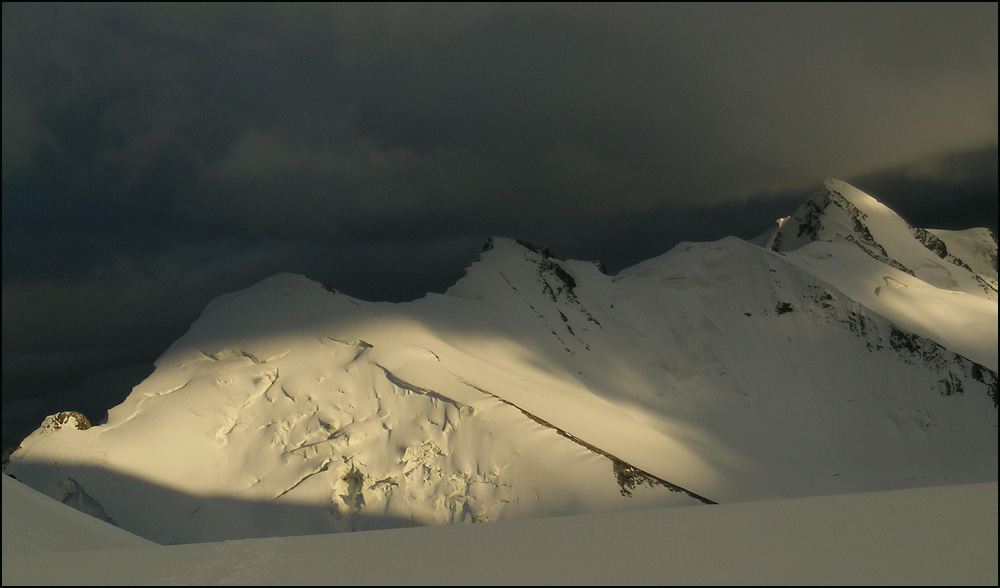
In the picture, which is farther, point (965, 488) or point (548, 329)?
point (548, 329)

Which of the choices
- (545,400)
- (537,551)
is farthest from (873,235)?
(537,551)

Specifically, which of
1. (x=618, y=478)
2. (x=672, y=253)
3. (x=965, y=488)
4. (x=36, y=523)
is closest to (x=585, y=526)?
(x=965, y=488)

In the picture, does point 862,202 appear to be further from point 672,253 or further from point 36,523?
point 36,523

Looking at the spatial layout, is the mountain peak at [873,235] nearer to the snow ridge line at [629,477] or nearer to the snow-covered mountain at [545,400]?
the snow-covered mountain at [545,400]

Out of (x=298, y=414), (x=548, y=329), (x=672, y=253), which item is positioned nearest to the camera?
(x=298, y=414)

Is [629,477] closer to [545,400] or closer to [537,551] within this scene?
[545,400]

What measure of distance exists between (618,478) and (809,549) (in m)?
20.2

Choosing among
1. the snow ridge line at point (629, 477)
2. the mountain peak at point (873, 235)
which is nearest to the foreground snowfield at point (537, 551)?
the snow ridge line at point (629, 477)

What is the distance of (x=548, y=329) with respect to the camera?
1987 inches

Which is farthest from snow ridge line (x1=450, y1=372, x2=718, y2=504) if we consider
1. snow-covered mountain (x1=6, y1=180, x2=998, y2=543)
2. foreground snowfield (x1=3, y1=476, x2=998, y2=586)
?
foreground snowfield (x1=3, y1=476, x2=998, y2=586)

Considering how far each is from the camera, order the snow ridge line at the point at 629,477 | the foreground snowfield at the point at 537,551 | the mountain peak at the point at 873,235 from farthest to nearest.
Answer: the mountain peak at the point at 873,235 < the snow ridge line at the point at 629,477 < the foreground snowfield at the point at 537,551

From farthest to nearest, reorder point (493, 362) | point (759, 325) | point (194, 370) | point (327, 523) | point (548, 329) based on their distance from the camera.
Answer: point (759, 325)
point (548, 329)
point (493, 362)
point (194, 370)
point (327, 523)

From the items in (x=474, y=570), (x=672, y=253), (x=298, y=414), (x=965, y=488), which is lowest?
(x=474, y=570)

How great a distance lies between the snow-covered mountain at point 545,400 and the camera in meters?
28.2
